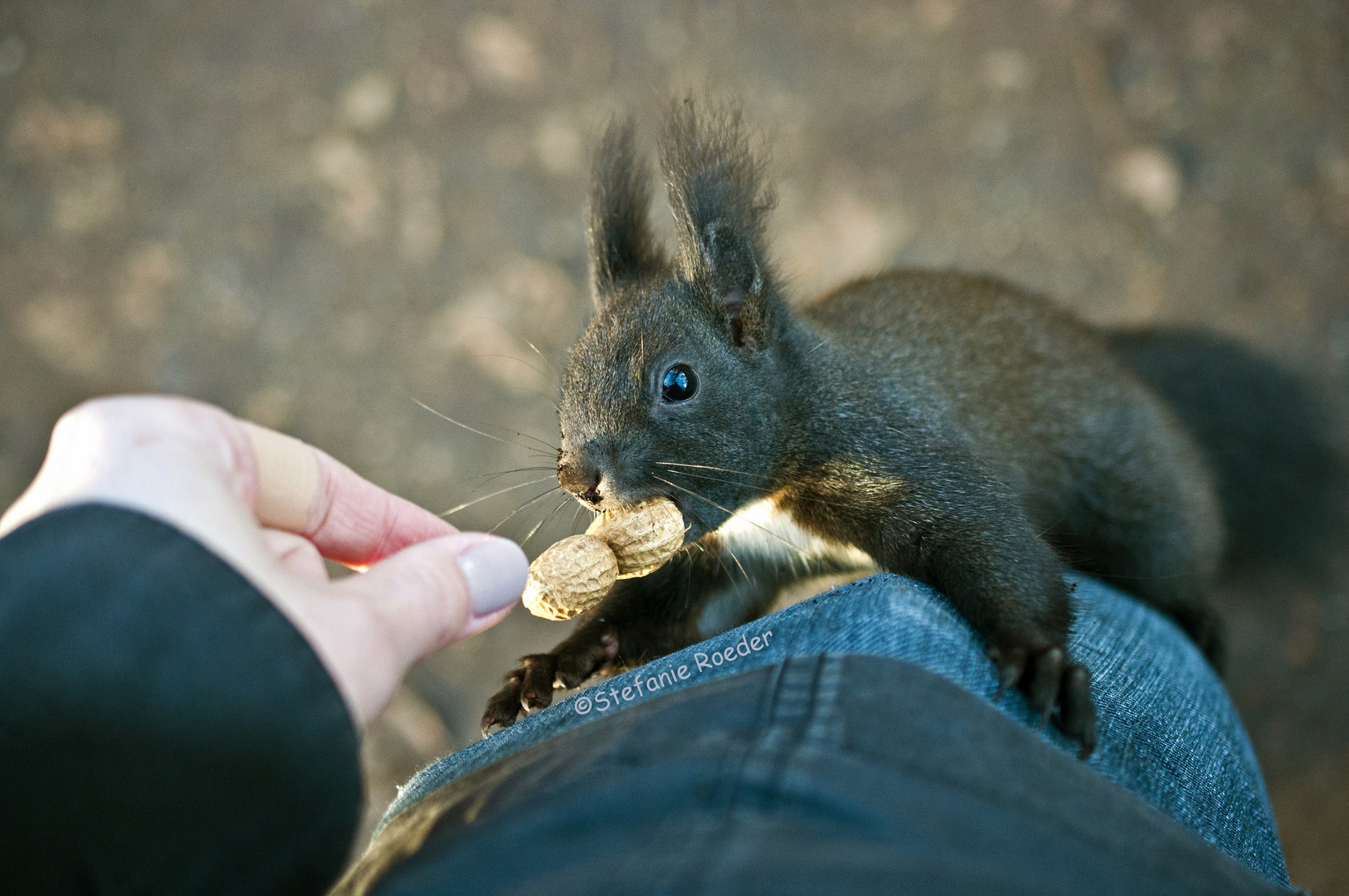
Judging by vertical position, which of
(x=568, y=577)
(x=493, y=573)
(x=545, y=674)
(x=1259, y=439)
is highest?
(x=493, y=573)

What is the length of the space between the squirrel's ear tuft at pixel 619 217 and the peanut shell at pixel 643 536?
383 mm

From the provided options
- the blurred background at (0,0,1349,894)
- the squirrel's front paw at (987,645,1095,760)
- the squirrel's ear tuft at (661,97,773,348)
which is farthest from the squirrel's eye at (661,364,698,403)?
the blurred background at (0,0,1349,894)

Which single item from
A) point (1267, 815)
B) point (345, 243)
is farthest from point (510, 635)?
point (1267, 815)

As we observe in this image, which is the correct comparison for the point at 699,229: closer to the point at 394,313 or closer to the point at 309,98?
the point at 394,313

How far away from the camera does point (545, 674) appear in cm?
123

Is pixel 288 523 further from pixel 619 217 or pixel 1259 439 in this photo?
pixel 1259 439

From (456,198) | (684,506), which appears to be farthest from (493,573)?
(456,198)

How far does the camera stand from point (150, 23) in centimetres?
212

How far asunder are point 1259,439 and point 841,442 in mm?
1133

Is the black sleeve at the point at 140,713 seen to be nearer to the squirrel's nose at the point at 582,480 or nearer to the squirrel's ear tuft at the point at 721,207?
the squirrel's nose at the point at 582,480

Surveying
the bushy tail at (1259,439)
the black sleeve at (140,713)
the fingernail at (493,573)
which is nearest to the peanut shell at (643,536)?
the fingernail at (493,573)

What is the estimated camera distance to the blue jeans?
0.87 metres

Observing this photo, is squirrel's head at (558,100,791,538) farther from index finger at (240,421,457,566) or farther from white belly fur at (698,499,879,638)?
index finger at (240,421,457,566)

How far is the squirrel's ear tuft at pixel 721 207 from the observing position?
1158 mm
